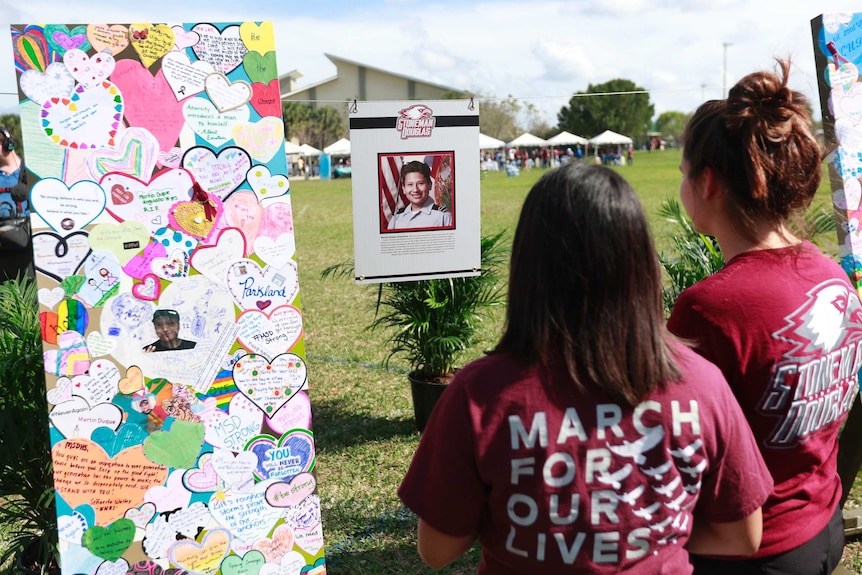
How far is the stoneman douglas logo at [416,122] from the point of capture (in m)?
3.74

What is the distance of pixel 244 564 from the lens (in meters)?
2.36

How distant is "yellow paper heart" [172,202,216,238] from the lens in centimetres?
226

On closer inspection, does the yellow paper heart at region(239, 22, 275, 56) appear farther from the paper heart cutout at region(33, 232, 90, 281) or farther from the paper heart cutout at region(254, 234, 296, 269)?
the paper heart cutout at region(33, 232, 90, 281)

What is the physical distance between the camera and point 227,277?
2.33 meters

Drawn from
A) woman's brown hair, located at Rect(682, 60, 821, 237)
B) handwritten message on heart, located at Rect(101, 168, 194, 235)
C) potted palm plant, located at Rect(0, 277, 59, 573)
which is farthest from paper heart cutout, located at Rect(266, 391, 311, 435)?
woman's brown hair, located at Rect(682, 60, 821, 237)

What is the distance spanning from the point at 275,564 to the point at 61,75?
164 centimetres

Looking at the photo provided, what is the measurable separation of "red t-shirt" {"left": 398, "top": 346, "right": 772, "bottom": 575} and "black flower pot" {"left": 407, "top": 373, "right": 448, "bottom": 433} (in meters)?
3.26

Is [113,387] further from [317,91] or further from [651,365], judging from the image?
[317,91]

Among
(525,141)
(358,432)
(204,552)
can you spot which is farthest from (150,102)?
(525,141)

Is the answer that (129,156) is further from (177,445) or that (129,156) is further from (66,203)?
(177,445)

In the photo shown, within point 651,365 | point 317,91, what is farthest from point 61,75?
point 317,91

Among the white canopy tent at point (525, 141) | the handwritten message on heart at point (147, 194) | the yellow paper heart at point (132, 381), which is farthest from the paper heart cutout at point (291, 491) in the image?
the white canopy tent at point (525, 141)

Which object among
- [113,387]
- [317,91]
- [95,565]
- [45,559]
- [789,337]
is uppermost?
[317,91]

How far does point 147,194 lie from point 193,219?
151 millimetres
